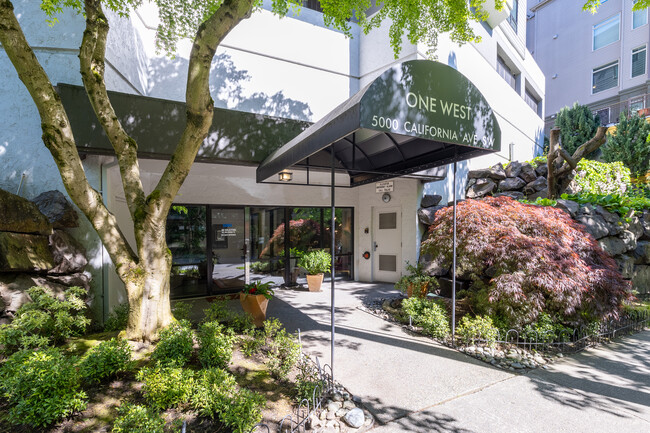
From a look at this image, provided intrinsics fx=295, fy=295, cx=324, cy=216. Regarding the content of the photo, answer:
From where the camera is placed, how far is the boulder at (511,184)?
9.19 metres

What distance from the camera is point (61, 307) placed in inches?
153

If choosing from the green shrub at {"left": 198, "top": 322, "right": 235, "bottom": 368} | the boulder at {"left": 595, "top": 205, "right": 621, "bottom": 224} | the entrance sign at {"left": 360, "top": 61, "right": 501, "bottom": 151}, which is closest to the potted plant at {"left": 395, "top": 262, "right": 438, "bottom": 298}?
the entrance sign at {"left": 360, "top": 61, "right": 501, "bottom": 151}

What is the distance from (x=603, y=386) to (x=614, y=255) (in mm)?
5379

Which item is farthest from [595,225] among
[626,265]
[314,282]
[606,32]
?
[606,32]

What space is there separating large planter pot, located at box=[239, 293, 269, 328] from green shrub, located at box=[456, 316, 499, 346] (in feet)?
10.6

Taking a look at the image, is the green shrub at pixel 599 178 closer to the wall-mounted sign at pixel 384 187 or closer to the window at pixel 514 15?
the wall-mounted sign at pixel 384 187

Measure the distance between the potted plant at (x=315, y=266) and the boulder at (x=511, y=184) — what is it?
5990mm

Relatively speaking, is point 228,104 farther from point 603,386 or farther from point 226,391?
point 603,386

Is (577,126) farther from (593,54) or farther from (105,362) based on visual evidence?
(105,362)

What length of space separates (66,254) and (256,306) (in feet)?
9.73

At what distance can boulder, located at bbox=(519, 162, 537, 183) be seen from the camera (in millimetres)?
9346

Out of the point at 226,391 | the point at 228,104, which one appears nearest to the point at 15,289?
the point at 226,391

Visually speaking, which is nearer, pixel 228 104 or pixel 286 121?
pixel 286 121

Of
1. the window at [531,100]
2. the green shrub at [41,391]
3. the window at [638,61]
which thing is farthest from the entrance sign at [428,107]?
the window at [638,61]
